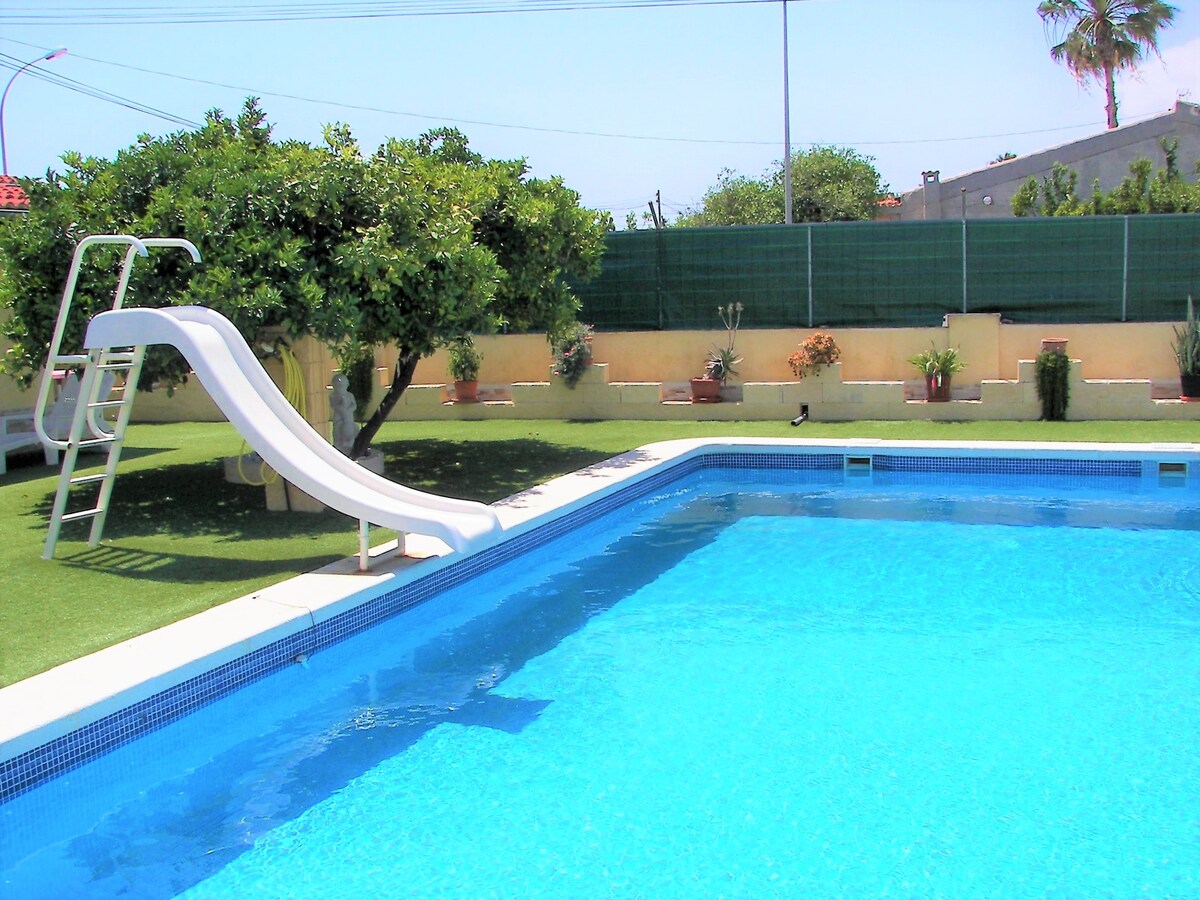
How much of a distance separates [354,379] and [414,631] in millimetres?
9053

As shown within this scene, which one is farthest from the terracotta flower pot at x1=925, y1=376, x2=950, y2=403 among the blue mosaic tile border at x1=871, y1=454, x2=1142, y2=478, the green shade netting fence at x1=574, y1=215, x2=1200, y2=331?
the blue mosaic tile border at x1=871, y1=454, x2=1142, y2=478

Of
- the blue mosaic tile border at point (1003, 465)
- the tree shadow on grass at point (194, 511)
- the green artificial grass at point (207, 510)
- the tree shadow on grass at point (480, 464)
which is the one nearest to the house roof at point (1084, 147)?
the green artificial grass at point (207, 510)

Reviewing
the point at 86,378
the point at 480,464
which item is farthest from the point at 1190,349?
the point at 86,378

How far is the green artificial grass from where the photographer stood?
A: 6293mm

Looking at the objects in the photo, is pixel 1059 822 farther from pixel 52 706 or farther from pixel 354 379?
pixel 354 379

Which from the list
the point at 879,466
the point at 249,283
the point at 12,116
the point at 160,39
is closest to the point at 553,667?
the point at 249,283

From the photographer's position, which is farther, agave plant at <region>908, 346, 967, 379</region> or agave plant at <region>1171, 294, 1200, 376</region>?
agave plant at <region>908, 346, 967, 379</region>

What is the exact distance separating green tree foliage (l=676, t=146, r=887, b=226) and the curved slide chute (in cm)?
3451

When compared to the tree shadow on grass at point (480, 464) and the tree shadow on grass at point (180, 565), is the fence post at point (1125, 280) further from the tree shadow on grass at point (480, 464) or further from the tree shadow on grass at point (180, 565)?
the tree shadow on grass at point (180, 565)

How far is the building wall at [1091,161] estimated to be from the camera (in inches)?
1126

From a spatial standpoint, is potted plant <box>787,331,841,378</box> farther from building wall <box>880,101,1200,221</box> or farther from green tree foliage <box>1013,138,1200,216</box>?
building wall <box>880,101,1200,221</box>

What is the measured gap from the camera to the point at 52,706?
15.6 ft

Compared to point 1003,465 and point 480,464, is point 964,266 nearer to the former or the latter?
point 1003,465

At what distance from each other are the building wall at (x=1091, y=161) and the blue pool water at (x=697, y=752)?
2190 centimetres
